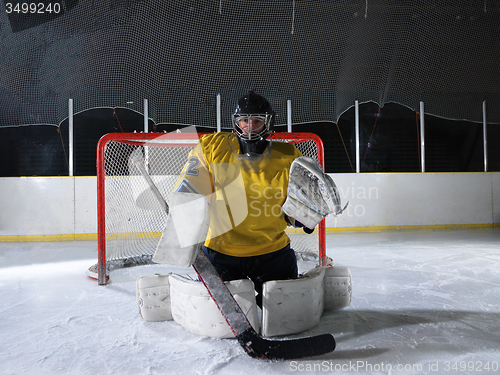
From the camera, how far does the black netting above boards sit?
4086 mm

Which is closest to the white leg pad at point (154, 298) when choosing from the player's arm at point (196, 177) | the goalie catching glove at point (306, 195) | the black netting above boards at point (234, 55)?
the player's arm at point (196, 177)

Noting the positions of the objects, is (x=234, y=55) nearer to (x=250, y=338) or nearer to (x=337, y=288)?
(x=337, y=288)

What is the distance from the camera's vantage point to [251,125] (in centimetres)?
140

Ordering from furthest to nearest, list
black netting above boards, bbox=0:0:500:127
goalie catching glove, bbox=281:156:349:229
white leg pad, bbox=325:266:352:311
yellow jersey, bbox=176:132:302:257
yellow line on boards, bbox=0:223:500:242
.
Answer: yellow line on boards, bbox=0:223:500:242 → black netting above boards, bbox=0:0:500:127 → white leg pad, bbox=325:266:352:311 → yellow jersey, bbox=176:132:302:257 → goalie catching glove, bbox=281:156:349:229

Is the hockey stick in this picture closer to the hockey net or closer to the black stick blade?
the black stick blade

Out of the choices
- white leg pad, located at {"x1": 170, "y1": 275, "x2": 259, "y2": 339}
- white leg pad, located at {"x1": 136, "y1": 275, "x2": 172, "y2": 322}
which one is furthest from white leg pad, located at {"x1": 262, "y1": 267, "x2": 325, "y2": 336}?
white leg pad, located at {"x1": 136, "y1": 275, "x2": 172, "y2": 322}

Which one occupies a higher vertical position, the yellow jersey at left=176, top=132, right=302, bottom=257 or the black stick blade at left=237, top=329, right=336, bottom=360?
the yellow jersey at left=176, top=132, right=302, bottom=257

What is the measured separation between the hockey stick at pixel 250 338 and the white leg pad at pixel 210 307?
0.06 metres

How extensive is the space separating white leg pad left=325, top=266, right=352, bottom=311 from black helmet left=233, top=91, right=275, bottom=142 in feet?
2.32

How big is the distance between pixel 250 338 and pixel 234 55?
3852 mm

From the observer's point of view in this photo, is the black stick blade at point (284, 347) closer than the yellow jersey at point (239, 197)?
Yes

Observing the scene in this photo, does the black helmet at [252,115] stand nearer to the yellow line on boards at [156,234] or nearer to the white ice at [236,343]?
the white ice at [236,343]

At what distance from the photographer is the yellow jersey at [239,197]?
138 centimetres

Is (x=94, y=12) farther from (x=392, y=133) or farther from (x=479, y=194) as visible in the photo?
(x=479, y=194)
